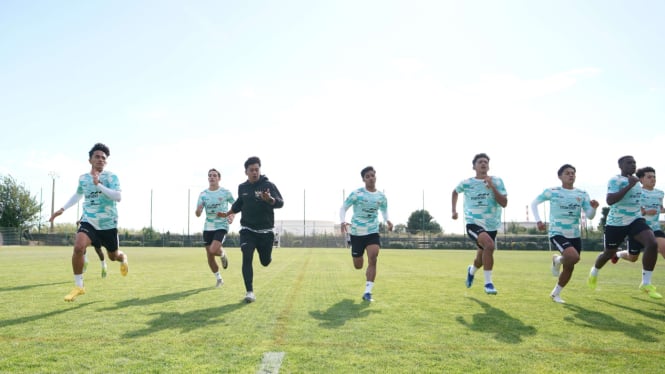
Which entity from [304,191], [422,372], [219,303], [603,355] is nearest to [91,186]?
[219,303]

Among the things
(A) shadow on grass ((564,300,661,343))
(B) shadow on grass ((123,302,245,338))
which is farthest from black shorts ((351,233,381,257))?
(A) shadow on grass ((564,300,661,343))

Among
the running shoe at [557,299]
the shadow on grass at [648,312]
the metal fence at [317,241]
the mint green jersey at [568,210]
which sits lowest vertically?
the metal fence at [317,241]

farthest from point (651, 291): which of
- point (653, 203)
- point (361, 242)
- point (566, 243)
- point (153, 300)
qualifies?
point (153, 300)

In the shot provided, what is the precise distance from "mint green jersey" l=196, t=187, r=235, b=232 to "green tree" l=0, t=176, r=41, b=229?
6225cm

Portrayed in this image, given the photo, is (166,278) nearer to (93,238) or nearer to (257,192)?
(93,238)

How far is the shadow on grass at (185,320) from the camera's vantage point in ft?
16.0

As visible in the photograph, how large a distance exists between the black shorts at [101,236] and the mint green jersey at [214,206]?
201 cm

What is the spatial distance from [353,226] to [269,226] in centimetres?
146

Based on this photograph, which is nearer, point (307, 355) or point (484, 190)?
point (307, 355)

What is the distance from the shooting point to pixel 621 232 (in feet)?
27.3

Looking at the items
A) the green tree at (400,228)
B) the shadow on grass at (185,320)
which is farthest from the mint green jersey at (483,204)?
the green tree at (400,228)

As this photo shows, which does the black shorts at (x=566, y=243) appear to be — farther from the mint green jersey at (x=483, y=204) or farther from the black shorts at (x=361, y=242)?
the black shorts at (x=361, y=242)

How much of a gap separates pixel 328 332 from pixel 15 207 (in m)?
68.9

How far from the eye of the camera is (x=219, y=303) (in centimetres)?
686
